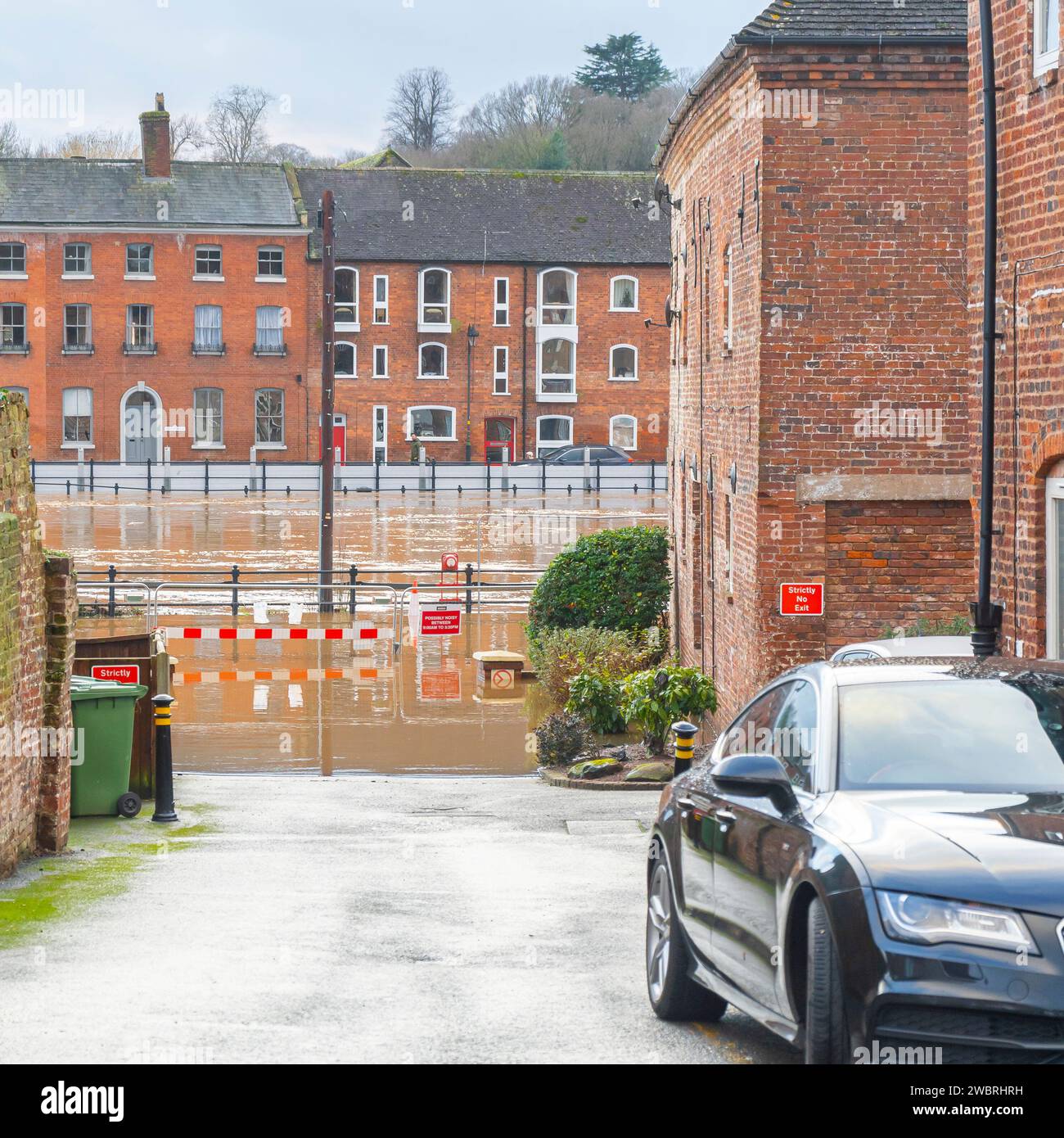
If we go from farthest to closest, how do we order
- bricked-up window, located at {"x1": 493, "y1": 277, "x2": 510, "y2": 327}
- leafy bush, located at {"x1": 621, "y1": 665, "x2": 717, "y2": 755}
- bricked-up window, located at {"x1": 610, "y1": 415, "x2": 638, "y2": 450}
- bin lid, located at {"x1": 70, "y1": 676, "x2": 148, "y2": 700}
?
bricked-up window, located at {"x1": 610, "y1": 415, "x2": 638, "y2": 450}, bricked-up window, located at {"x1": 493, "y1": 277, "x2": 510, "y2": 327}, leafy bush, located at {"x1": 621, "y1": 665, "x2": 717, "y2": 755}, bin lid, located at {"x1": 70, "y1": 676, "x2": 148, "y2": 700}

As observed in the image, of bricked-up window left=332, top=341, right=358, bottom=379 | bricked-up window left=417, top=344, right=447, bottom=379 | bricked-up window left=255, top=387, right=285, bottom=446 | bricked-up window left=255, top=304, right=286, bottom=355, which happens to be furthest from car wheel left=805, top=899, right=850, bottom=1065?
bricked-up window left=417, top=344, right=447, bottom=379

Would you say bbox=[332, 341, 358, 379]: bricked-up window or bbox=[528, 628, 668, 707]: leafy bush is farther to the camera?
bbox=[332, 341, 358, 379]: bricked-up window

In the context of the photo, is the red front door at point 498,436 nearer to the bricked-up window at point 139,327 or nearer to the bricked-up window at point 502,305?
the bricked-up window at point 502,305

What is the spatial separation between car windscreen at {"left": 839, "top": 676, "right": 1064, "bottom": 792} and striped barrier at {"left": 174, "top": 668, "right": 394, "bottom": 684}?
18.5 meters

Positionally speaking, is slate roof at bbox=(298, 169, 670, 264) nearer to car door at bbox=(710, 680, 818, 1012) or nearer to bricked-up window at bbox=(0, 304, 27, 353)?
bricked-up window at bbox=(0, 304, 27, 353)

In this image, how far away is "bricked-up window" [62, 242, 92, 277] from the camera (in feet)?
221

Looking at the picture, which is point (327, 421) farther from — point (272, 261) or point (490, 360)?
point (490, 360)

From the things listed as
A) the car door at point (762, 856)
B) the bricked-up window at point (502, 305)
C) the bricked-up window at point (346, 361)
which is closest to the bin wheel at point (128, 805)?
the car door at point (762, 856)

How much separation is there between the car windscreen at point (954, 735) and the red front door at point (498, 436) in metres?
64.7

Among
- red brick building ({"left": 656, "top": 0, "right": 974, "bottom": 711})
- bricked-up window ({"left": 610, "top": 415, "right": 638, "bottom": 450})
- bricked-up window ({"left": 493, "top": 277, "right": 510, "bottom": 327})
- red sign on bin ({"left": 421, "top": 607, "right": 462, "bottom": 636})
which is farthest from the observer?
bricked-up window ({"left": 610, "top": 415, "right": 638, "bottom": 450})

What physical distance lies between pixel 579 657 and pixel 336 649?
7473 mm

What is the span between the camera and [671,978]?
667 cm

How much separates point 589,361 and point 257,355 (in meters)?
13.7

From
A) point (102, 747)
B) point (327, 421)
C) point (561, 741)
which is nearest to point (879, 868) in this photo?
point (102, 747)
